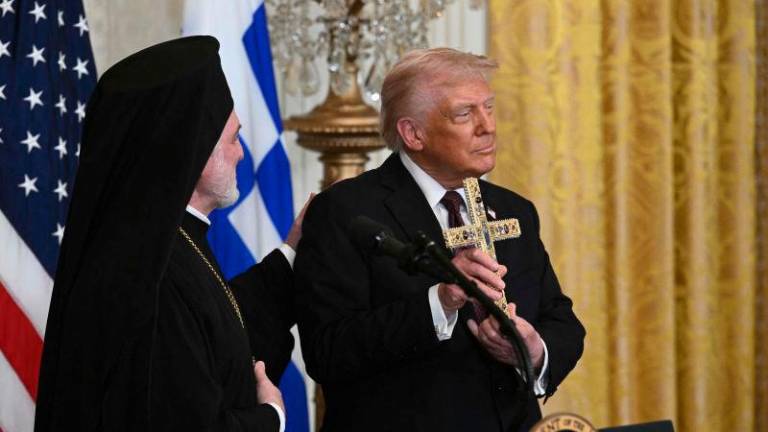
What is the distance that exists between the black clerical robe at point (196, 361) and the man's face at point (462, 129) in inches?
25.7

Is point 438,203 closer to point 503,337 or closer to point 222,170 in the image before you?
point 503,337

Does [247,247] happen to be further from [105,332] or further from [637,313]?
[105,332]

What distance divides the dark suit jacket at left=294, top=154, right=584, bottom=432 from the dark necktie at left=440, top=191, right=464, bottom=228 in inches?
2.1

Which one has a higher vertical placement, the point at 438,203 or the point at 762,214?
the point at 438,203

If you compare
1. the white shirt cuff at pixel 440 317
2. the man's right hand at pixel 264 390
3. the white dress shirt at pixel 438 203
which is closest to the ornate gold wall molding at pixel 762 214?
the white dress shirt at pixel 438 203

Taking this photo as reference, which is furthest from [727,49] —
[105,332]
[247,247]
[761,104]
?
[105,332]

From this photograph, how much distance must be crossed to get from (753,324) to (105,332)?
3762 millimetres

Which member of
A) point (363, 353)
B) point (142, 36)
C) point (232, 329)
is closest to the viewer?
point (232, 329)

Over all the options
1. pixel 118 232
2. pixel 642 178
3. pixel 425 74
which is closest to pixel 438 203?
pixel 425 74

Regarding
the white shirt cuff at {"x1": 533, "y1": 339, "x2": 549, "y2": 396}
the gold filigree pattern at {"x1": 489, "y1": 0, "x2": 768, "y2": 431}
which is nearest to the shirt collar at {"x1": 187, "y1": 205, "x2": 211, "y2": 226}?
the white shirt cuff at {"x1": 533, "y1": 339, "x2": 549, "y2": 396}

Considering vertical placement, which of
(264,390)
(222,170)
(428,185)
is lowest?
(264,390)

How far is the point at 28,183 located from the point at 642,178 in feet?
8.61

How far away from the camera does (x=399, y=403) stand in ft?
9.32

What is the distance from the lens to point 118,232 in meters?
2.16
